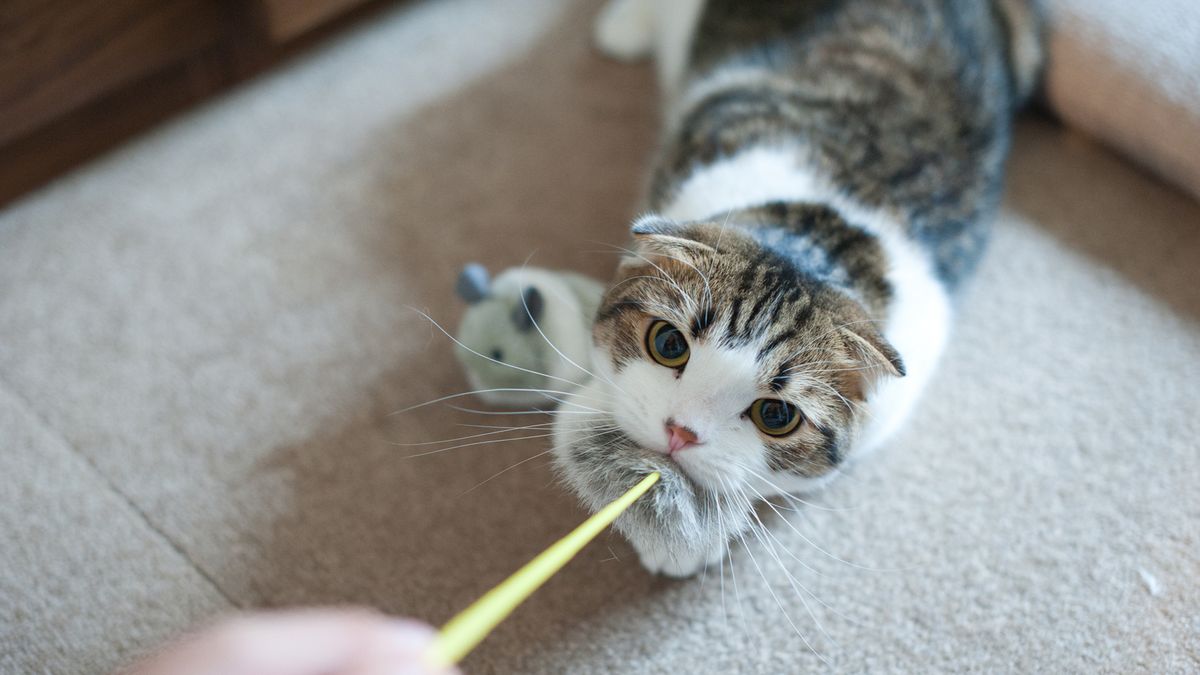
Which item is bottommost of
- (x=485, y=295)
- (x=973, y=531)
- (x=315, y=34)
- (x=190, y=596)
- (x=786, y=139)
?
(x=190, y=596)

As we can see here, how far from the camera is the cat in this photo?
92 cm

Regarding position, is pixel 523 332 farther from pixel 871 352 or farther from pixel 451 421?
pixel 871 352

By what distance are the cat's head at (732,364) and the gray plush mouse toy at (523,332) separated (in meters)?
0.15

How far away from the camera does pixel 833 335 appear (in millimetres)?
931

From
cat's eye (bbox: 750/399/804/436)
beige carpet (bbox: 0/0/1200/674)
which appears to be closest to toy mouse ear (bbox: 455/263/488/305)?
beige carpet (bbox: 0/0/1200/674)

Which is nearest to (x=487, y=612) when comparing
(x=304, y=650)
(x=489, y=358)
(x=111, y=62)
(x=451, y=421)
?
(x=304, y=650)

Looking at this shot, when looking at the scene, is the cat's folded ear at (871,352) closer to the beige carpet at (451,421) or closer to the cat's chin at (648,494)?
the cat's chin at (648,494)

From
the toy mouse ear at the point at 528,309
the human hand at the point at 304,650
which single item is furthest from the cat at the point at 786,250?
the human hand at the point at 304,650

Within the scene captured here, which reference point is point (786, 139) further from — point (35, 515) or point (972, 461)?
point (35, 515)

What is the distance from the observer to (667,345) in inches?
36.9

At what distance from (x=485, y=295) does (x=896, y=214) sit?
0.60 meters

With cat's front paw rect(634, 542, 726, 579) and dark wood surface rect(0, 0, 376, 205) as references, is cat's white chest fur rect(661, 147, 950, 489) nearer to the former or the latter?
cat's front paw rect(634, 542, 726, 579)

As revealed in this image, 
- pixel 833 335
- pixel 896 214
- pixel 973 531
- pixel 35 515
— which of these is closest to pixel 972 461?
pixel 973 531

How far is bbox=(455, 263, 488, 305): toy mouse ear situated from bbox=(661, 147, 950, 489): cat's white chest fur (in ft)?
0.94
